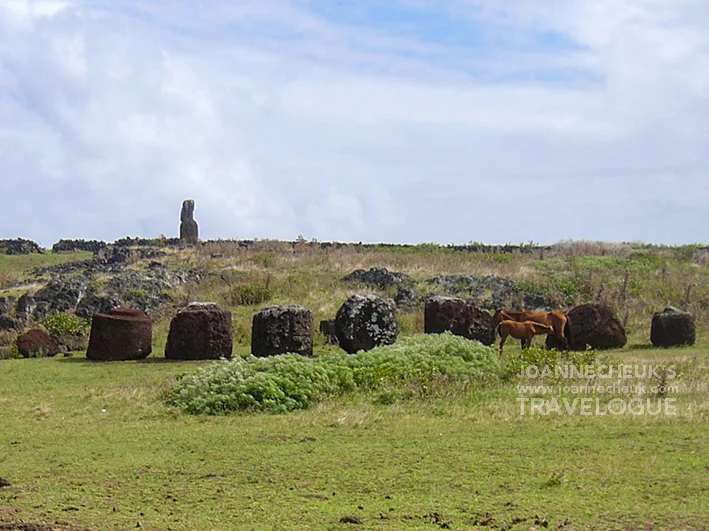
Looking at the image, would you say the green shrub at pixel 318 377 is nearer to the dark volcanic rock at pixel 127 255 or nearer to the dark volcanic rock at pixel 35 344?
the dark volcanic rock at pixel 35 344

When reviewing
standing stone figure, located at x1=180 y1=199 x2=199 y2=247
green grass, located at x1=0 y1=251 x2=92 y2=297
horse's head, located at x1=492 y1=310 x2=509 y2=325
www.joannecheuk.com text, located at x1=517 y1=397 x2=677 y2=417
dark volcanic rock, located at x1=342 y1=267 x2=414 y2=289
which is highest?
standing stone figure, located at x1=180 y1=199 x2=199 y2=247

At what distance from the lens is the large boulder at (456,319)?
2136 centimetres

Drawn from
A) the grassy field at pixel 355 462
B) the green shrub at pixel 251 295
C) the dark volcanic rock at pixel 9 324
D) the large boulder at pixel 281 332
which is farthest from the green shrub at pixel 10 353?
the green shrub at pixel 251 295

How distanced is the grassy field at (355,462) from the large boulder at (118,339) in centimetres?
338

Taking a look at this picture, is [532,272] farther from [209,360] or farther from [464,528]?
[464,528]

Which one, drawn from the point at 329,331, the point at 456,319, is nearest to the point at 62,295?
the point at 329,331

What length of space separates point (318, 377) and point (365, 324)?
657cm

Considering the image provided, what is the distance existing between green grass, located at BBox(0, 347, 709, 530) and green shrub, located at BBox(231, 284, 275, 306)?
15.7 m

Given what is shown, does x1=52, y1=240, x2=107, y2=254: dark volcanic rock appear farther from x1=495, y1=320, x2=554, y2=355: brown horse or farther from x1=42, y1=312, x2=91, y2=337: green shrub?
x1=495, y1=320, x2=554, y2=355: brown horse

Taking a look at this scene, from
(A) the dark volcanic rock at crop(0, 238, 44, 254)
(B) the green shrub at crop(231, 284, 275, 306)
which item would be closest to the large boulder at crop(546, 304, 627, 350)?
(B) the green shrub at crop(231, 284, 275, 306)

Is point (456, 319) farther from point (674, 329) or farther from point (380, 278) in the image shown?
point (380, 278)

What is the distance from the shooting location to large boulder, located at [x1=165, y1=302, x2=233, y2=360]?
20.0m

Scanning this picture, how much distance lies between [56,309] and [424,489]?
22.0 metres

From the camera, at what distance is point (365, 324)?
795 inches
